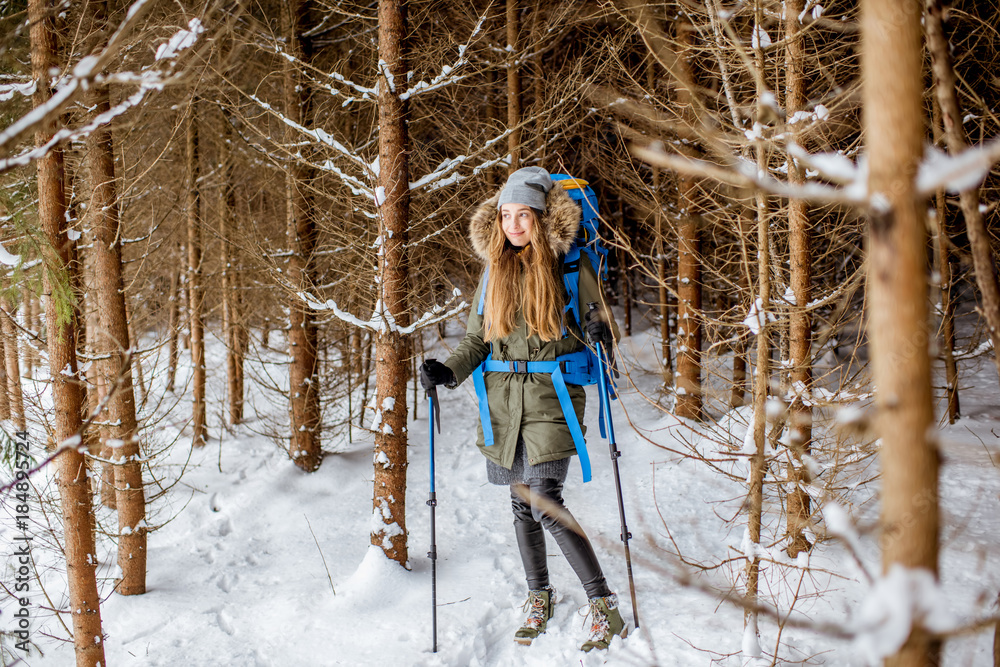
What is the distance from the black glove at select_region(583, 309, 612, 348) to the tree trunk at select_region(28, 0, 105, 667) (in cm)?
263

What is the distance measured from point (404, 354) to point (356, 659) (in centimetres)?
195

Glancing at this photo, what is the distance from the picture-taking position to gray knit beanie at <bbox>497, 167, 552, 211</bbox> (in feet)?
11.1

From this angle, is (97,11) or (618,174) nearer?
(97,11)

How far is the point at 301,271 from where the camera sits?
20.8ft

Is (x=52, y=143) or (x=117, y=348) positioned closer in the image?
(x=52, y=143)

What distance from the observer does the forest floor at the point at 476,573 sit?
120 inches

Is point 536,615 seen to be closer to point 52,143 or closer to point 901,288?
point 901,288

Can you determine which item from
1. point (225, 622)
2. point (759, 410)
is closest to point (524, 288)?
point (759, 410)

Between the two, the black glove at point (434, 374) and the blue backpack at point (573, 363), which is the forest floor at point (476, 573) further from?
the black glove at point (434, 374)

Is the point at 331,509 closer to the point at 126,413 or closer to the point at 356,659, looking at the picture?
the point at 126,413

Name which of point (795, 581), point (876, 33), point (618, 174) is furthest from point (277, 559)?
point (618, 174)

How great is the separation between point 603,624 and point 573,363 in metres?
1.42

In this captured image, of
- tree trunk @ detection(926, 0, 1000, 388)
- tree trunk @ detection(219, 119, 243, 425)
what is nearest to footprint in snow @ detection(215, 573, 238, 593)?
tree trunk @ detection(219, 119, 243, 425)

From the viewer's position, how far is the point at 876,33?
99cm
